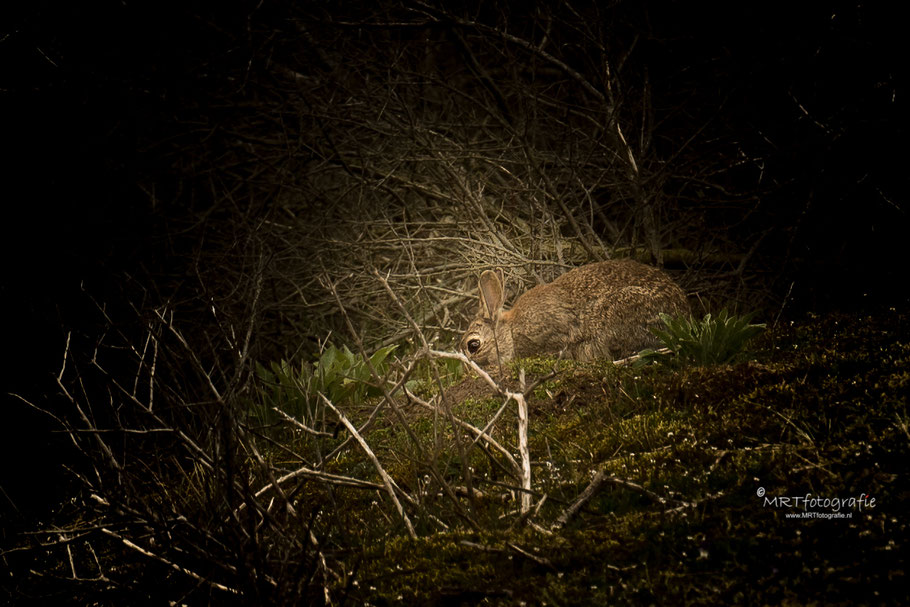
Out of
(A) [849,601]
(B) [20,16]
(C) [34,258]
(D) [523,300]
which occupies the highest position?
(B) [20,16]

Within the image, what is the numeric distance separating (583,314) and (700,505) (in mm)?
4037

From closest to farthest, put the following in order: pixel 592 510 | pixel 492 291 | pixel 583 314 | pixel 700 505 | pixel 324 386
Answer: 1. pixel 700 505
2. pixel 592 510
3. pixel 324 386
4. pixel 583 314
5. pixel 492 291

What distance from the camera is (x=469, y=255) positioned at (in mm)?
7918

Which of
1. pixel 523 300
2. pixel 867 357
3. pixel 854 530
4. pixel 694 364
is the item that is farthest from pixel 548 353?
pixel 854 530

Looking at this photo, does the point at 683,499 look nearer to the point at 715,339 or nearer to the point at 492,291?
the point at 715,339

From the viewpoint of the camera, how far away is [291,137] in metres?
9.62

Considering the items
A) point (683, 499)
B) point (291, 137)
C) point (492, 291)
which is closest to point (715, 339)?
point (683, 499)

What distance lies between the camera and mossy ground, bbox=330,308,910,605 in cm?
207

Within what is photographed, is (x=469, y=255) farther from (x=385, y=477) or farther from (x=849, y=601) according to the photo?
(x=849, y=601)

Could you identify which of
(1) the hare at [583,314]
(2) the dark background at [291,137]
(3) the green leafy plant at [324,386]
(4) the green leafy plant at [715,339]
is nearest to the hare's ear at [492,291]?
(1) the hare at [583,314]

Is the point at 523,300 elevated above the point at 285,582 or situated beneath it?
situated beneath

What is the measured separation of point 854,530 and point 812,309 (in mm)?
4887

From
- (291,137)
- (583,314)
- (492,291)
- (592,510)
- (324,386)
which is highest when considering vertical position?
(291,137)

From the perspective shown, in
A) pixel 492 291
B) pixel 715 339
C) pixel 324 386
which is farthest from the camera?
pixel 492 291
